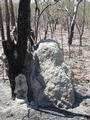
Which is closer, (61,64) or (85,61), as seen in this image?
(61,64)

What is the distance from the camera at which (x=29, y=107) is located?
15.1 ft

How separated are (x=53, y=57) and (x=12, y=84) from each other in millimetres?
878

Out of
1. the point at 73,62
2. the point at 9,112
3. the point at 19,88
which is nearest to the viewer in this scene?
the point at 9,112

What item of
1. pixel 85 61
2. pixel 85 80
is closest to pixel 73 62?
pixel 85 61

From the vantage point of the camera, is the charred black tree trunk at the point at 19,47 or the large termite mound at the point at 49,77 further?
the large termite mound at the point at 49,77

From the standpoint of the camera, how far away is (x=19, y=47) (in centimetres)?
462

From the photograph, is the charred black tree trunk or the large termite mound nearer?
the charred black tree trunk

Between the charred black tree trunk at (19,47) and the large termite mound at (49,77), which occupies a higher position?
the charred black tree trunk at (19,47)

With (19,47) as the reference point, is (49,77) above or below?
below

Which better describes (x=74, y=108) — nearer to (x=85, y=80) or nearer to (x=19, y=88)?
(x=19, y=88)

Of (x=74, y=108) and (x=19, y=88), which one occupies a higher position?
(x=19, y=88)

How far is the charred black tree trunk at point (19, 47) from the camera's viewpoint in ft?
14.7

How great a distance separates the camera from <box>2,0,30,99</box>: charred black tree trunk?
4.47 meters

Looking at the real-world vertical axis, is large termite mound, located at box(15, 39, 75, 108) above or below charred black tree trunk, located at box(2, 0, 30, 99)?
below
